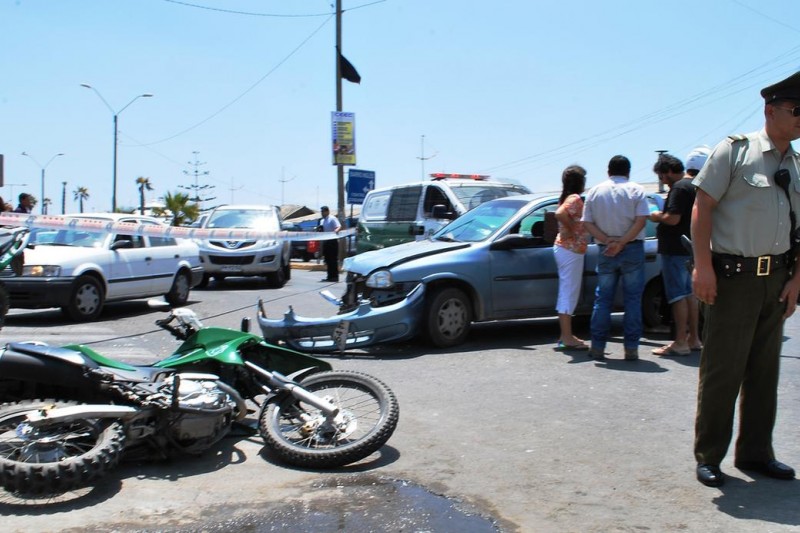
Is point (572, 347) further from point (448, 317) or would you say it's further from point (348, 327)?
point (348, 327)

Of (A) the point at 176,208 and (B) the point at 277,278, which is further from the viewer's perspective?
(A) the point at 176,208

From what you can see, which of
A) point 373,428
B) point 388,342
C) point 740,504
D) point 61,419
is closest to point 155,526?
point 61,419

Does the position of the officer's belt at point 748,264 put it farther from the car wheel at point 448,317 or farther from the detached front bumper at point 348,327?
the car wheel at point 448,317

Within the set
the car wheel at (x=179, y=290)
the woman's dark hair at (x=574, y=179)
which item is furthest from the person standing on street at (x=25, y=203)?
the woman's dark hair at (x=574, y=179)

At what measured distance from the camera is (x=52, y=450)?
152 inches

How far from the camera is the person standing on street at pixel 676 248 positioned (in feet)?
24.2

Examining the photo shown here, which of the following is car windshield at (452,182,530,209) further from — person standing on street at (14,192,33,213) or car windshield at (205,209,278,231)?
person standing on street at (14,192,33,213)

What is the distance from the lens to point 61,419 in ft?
12.6

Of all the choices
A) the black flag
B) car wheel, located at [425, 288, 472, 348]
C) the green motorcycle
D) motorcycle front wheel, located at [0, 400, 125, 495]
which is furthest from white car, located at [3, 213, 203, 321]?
the black flag

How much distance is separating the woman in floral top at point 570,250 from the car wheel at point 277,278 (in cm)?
994

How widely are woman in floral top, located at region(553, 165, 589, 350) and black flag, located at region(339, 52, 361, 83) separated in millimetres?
16404

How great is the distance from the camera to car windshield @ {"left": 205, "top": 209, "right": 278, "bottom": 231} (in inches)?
687

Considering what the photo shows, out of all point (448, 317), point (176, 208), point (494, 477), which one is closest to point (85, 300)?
point (448, 317)

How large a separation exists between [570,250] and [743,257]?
383 cm
